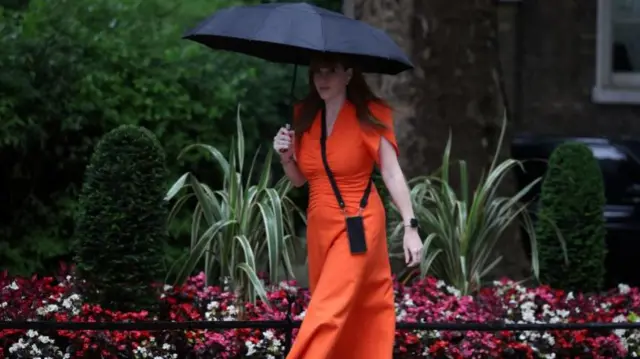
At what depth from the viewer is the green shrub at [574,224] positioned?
8.82 meters

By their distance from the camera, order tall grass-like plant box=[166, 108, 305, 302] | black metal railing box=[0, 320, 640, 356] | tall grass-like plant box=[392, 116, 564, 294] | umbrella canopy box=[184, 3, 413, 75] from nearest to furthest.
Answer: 1. umbrella canopy box=[184, 3, 413, 75]
2. black metal railing box=[0, 320, 640, 356]
3. tall grass-like plant box=[166, 108, 305, 302]
4. tall grass-like plant box=[392, 116, 564, 294]

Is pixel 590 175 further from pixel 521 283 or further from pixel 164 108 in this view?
pixel 164 108

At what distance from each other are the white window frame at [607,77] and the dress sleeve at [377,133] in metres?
9.99

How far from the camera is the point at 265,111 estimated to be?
35.2 feet

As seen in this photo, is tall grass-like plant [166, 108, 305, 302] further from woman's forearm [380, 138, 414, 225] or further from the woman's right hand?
woman's forearm [380, 138, 414, 225]

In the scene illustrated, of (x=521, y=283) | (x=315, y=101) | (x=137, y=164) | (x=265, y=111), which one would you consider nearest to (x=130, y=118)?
(x=265, y=111)

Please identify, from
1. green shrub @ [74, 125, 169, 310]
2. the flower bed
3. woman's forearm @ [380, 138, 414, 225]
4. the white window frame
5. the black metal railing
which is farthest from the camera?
the white window frame

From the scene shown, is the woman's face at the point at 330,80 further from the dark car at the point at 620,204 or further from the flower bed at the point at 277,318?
the dark car at the point at 620,204

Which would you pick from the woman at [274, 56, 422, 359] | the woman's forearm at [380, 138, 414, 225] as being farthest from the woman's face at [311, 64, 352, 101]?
the woman's forearm at [380, 138, 414, 225]

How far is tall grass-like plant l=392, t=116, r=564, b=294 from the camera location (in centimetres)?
859

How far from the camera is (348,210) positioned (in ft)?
20.4

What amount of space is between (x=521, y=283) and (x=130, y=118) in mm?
2859

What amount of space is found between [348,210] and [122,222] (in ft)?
5.74

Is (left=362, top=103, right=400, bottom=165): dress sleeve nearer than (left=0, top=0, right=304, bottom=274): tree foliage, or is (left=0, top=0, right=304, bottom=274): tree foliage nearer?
(left=362, top=103, right=400, bottom=165): dress sleeve
